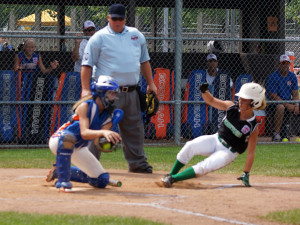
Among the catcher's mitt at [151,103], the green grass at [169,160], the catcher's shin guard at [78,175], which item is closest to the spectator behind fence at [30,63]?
the green grass at [169,160]

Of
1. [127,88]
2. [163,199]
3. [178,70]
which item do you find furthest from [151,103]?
[178,70]

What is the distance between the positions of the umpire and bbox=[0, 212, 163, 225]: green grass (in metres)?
2.60

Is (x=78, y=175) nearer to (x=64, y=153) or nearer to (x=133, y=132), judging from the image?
(x=64, y=153)

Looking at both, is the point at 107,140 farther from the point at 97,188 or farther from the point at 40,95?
the point at 40,95

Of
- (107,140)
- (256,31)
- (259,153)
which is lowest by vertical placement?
(259,153)

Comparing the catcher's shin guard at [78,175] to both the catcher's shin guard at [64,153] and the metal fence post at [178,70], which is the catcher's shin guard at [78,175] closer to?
the catcher's shin guard at [64,153]

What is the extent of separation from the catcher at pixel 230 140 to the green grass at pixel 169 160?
185cm

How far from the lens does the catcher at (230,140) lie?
7395mm

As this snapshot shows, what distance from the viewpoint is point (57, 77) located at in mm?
13312

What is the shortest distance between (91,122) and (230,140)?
1.72m

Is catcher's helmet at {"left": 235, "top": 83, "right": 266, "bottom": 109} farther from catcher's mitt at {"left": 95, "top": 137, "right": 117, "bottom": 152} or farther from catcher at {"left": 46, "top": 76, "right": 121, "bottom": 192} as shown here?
catcher's mitt at {"left": 95, "top": 137, "right": 117, "bottom": 152}

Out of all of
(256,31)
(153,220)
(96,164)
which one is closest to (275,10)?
(256,31)

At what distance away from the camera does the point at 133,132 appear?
29.1ft

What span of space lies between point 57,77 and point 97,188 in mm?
6333
